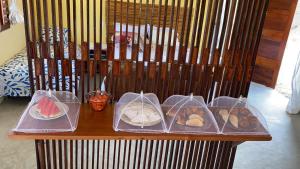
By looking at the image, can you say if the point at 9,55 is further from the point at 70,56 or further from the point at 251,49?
the point at 251,49

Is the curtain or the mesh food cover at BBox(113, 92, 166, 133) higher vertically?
the mesh food cover at BBox(113, 92, 166, 133)

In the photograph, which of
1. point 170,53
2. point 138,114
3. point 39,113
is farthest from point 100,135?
point 170,53

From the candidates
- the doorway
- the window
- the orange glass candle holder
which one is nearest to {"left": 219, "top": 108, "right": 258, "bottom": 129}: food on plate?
the orange glass candle holder

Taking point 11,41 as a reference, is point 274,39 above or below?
above

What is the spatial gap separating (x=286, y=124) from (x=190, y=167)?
2.22 meters

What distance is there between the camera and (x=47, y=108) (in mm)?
1358

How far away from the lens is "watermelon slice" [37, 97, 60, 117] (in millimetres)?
1354

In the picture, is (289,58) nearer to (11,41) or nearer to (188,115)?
(188,115)

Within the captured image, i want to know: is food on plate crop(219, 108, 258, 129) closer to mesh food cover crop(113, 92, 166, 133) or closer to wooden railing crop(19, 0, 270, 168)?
wooden railing crop(19, 0, 270, 168)

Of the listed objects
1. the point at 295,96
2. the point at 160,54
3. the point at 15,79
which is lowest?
the point at 295,96

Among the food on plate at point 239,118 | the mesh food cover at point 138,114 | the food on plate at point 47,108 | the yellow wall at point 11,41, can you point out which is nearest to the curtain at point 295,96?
the food on plate at point 239,118

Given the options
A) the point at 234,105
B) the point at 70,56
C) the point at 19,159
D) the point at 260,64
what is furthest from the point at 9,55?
the point at 260,64

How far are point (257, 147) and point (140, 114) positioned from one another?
2.02m

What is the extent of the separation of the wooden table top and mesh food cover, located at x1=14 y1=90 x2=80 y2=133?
0.03 meters
